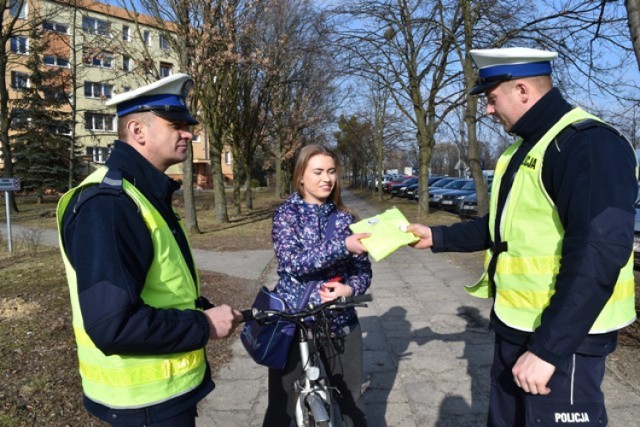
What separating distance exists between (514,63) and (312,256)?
4.54 feet

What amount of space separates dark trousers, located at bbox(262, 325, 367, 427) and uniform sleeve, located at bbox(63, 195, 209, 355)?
1215 millimetres

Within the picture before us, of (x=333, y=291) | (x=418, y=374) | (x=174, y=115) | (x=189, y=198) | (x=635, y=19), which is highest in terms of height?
(x=635, y=19)

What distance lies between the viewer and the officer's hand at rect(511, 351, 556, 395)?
71.1 inches

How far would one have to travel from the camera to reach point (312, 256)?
271 centimetres

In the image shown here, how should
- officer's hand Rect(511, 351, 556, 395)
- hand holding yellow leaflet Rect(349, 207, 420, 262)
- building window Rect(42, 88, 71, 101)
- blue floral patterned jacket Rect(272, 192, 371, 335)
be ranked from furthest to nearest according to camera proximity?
1. building window Rect(42, 88, 71, 101)
2. blue floral patterned jacket Rect(272, 192, 371, 335)
3. hand holding yellow leaflet Rect(349, 207, 420, 262)
4. officer's hand Rect(511, 351, 556, 395)

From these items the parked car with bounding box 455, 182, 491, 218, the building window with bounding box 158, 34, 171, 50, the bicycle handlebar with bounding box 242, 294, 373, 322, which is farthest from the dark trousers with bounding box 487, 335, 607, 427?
the parked car with bounding box 455, 182, 491, 218

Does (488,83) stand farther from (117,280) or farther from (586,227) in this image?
(117,280)

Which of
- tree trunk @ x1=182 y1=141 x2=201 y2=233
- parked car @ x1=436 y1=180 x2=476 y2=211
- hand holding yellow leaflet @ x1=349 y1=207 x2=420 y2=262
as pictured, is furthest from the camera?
parked car @ x1=436 y1=180 x2=476 y2=211

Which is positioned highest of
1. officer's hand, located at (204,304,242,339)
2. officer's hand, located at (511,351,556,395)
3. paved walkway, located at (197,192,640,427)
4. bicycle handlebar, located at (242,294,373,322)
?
officer's hand, located at (204,304,242,339)

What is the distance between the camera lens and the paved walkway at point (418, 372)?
3.79 meters

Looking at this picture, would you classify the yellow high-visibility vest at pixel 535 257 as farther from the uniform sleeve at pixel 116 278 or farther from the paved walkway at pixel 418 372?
the paved walkway at pixel 418 372

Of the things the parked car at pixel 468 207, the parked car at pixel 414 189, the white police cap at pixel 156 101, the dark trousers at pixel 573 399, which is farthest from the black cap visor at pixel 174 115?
the parked car at pixel 414 189

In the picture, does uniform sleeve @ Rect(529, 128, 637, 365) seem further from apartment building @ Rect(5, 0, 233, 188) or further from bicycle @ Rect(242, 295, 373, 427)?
apartment building @ Rect(5, 0, 233, 188)

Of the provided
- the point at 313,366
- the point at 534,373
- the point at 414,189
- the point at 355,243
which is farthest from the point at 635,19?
the point at 414,189
